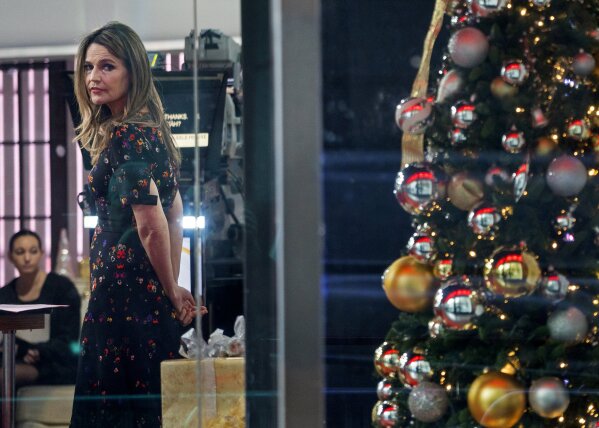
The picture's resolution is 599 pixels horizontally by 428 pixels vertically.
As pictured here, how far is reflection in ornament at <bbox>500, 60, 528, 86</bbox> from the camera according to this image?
1679 mm

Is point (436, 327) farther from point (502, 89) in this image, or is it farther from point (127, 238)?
point (127, 238)

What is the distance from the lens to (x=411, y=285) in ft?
5.86

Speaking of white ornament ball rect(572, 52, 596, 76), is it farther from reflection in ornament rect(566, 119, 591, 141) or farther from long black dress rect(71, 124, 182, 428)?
long black dress rect(71, 124, 182, 428)

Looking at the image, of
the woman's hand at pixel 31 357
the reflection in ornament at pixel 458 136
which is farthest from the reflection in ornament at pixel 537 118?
the woman's hand at pixel 31 357

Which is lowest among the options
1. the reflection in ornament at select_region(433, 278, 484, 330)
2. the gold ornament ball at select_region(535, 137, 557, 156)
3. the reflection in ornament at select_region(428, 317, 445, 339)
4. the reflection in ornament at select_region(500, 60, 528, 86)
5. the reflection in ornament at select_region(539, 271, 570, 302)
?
the reflection in ornament at select_region(428, 317, 445, 339)

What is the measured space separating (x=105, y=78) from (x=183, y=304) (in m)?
0.50

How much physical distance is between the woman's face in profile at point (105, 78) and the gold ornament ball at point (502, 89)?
0.77 meters

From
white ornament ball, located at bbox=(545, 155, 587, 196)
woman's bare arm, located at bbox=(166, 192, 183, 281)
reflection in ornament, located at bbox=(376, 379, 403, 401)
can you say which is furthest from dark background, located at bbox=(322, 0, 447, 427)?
white ornament ball, located at bbox=(545, 155, 587, 196)

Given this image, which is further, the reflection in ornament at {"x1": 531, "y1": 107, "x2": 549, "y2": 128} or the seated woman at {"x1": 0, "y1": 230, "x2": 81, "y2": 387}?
the seated woman at {"x1": 0, "y1": 230, "x2": 81, "y2": 387}

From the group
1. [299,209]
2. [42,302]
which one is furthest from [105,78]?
[299,209]

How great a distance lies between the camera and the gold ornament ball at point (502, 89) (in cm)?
169

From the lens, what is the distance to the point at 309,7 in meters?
0.95

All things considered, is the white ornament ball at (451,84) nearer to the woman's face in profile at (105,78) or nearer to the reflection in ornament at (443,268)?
the reflection in ornament at (443,268)

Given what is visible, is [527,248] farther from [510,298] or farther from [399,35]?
[399,35]
